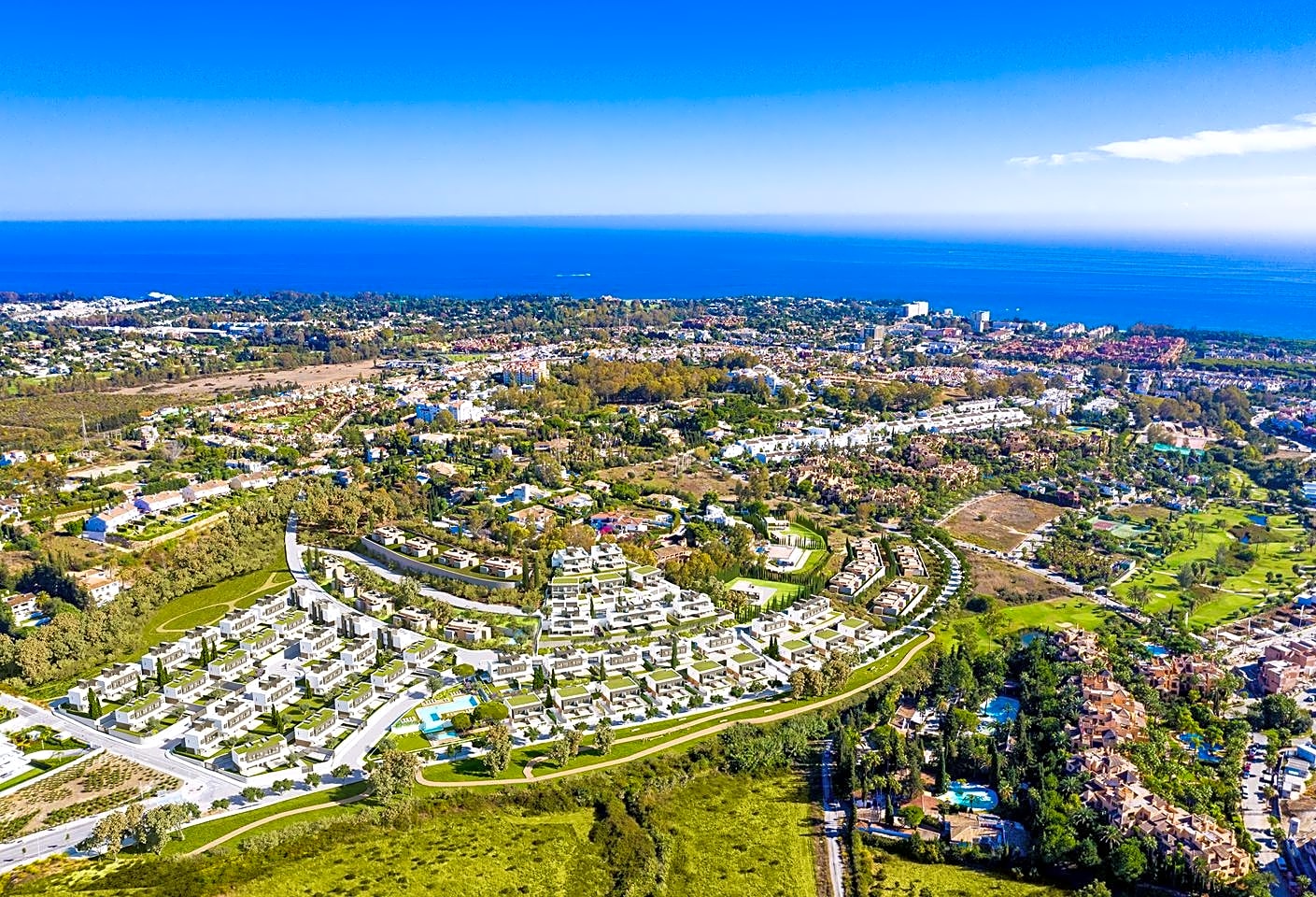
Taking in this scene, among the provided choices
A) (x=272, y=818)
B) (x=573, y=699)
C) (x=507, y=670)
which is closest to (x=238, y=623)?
(x=507, y=670)

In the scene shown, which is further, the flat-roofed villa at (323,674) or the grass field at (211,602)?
the grass field at (211,602)

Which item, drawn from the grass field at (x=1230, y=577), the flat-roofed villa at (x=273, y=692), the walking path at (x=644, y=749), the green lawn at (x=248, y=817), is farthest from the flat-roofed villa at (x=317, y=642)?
the grass field at (x=1230, y=577)

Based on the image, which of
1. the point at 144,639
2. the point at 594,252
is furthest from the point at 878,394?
the point at 594,252

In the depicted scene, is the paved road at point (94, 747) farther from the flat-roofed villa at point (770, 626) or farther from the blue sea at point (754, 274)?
the blue sea at point (754, 274)

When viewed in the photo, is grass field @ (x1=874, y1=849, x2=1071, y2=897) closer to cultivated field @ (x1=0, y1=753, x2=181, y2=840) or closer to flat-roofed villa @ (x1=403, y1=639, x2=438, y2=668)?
flat-roofed villa @ (x1=403, y1=639, x2=438, y2=668)

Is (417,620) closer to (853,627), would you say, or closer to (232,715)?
(232,715)
